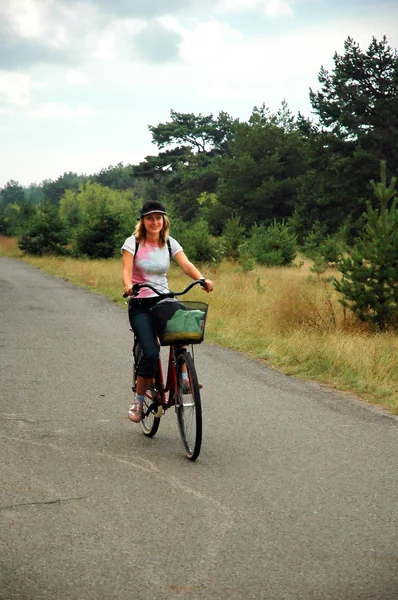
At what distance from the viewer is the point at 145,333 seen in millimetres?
6344

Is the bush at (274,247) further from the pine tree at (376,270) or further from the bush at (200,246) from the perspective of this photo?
the pine tree at (376,270)

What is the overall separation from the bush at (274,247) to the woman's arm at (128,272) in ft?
76.2

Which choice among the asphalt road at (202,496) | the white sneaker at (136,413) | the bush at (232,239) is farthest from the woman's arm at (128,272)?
the bush at (232,239)

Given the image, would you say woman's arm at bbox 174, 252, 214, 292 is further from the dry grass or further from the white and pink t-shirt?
the dry grass

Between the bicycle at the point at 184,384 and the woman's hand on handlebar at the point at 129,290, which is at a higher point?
the woman's hand on handlebar at the point at 129,290

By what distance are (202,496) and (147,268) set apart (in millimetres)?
2031

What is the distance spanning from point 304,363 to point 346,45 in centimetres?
3846

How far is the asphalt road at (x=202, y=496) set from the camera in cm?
382

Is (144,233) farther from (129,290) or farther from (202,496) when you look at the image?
(202,496)

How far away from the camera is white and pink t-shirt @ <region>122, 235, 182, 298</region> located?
646 centimetres

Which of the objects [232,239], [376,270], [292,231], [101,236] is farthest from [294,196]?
[376,270]

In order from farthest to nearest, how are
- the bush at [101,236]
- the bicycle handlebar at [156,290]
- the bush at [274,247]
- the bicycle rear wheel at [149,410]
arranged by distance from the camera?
the bush at [101,236]
the bush at [274,247]
the bicycle rear wheel at [149,410]
the bicycle handlebar at [156,290]

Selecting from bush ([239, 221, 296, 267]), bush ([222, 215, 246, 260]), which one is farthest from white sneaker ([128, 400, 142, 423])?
bush ([239, 221, 296, 267])

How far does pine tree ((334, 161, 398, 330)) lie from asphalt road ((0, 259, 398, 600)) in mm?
3618
